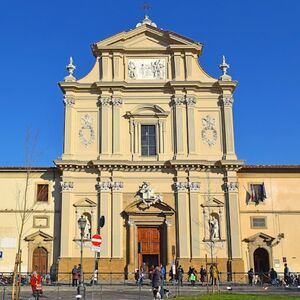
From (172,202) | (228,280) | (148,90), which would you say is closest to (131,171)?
(172,202)

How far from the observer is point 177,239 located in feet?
140

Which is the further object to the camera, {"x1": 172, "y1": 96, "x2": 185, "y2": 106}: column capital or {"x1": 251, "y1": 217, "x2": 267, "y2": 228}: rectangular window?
{"x1": 172, "y1": 96, "x2": 185, "y2": 106}: column capital

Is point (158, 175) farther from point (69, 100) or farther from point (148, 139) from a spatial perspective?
point (69, 100)

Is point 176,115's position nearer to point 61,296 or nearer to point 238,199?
point 238,199

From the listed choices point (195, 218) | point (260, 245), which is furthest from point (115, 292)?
point (260, 245)

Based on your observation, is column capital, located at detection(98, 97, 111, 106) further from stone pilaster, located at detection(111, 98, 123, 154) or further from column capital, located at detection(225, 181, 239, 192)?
column capital, located at detection(225, 181, 239, 192)

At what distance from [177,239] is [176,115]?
34.1 feet

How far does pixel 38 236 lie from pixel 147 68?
1708 centimetres

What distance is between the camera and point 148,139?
45312 mm

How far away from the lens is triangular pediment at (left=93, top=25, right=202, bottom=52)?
46469 mm

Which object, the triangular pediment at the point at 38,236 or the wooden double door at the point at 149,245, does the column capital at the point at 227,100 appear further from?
the triangular pediment at the point at 38,236

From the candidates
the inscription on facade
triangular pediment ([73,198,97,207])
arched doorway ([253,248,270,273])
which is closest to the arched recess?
arched doorway ([253,248,270,273])

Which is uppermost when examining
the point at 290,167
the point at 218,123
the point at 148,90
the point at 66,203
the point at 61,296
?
the point at 148,90

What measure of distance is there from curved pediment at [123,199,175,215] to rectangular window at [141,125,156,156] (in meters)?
4.45
